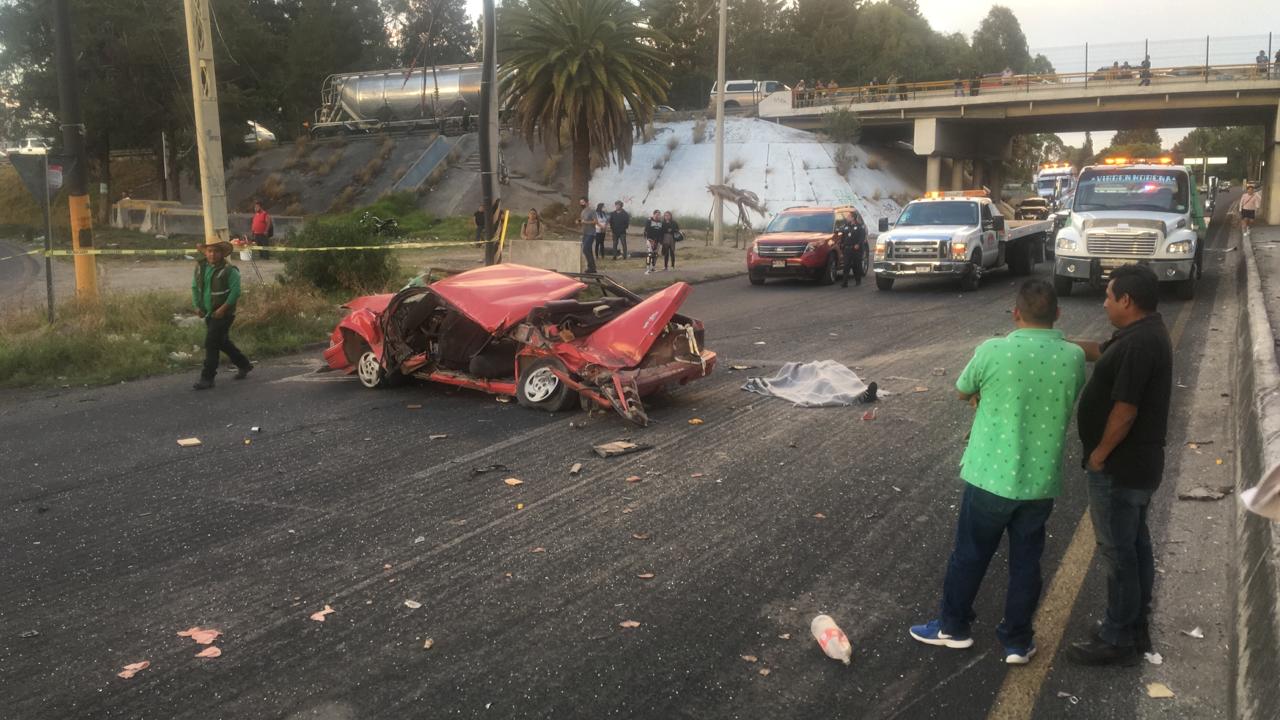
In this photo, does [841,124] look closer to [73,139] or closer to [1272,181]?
[1272,181]

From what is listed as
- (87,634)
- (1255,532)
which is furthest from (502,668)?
(1255,532)

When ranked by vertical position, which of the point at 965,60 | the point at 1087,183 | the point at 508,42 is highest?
the point at 965,60

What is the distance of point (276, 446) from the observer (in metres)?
8.38

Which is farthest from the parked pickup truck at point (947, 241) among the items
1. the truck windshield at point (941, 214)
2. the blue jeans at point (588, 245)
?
the blue jeans at point (588, 245)

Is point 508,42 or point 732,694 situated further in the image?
point 508,42

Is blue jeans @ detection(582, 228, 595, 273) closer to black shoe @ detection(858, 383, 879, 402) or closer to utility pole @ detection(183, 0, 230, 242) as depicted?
utility pole @ detection(183, 0, 230, 242)

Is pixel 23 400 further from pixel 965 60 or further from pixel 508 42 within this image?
pixel 965 60

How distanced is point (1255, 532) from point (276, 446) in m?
6.98

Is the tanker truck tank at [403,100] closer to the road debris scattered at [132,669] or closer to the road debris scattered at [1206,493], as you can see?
the road debris scattered at [1206,493]

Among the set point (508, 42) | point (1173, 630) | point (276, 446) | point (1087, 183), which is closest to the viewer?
point (1173, 630)

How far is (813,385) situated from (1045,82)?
1871 inches

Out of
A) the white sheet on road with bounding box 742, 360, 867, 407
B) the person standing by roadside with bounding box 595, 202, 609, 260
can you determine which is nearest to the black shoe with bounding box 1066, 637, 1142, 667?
the white sheet on road with bounding box 742, 360, 867, 407

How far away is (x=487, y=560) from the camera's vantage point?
221 inches

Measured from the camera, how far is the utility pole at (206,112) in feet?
58.9
